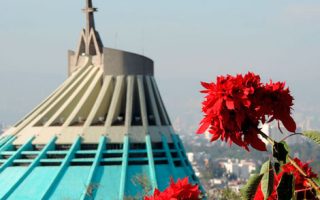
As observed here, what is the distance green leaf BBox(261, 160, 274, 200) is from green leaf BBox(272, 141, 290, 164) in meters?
0.09

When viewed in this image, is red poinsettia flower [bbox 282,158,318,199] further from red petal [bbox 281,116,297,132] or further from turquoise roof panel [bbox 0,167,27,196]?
turquoise roof panel [bbox 0,167,27,196]

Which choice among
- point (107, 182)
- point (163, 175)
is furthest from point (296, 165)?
point (163, 175)

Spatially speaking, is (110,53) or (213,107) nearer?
(213,107)

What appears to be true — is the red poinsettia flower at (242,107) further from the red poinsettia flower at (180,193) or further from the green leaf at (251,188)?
the red poinsettia flower at (180,193)

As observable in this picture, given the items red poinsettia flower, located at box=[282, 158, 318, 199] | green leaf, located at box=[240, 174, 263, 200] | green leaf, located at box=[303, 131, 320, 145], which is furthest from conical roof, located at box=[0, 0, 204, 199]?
green leaf, located at box=[303, 131, 320, 145]

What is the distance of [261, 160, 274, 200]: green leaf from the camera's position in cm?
729

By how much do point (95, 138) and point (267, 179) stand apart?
2042 inches

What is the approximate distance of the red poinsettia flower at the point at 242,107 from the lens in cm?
712

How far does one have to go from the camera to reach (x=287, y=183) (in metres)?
7.38

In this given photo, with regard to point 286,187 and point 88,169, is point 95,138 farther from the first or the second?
point 286,187

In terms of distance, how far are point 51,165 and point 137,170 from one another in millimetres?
5033

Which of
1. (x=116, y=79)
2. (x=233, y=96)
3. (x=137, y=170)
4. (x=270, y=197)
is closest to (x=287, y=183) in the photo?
(x=270, y=197)

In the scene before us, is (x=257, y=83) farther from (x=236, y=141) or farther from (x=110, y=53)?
(x=110, y=53)

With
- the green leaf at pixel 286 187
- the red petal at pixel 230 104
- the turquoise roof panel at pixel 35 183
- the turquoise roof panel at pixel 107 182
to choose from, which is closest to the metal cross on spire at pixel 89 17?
the turquoise roof panel at pixel 35 183
